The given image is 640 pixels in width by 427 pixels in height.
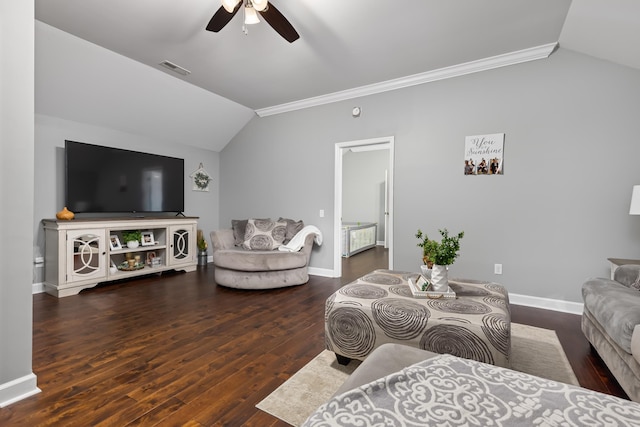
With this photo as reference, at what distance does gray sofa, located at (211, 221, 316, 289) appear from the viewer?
12.7ft

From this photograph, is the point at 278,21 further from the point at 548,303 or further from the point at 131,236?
the point at 548,303

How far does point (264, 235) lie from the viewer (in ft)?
14.7

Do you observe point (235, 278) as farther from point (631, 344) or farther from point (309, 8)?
point (631, 344)

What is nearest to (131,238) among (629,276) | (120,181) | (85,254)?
Answer: (85,254)

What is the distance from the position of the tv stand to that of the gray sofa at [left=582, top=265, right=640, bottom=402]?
4.86 meters

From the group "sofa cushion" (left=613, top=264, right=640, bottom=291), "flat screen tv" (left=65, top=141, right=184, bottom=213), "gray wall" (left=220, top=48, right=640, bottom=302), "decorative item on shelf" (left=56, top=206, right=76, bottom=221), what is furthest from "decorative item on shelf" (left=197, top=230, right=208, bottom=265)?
"sofa cushion" (left=613, top=264, right=640, bottom=291)

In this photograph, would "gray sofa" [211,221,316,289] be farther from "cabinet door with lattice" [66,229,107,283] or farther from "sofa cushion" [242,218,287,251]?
"cabinet door with lattice" [66,229,107,283]

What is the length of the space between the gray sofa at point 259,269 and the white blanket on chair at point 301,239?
175 mm

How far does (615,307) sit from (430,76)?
3014 mm

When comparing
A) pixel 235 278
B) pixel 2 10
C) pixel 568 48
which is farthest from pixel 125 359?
pixel 568 48

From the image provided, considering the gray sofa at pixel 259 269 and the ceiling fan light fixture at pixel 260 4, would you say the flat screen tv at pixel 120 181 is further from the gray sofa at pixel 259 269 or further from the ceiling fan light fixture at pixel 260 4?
the ceiling fan light fixture at pixel 260 4

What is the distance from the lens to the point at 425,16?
2.70 m

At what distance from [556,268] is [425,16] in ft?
9.15

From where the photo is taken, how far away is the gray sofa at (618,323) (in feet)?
5.11
